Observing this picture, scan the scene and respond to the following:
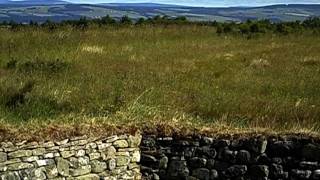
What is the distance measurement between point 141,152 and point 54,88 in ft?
7.23

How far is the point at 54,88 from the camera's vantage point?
941 centimetres

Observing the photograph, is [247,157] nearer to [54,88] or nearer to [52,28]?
[54,88]

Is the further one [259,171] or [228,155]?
[228,155]

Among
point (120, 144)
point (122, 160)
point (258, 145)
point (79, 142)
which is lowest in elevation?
point (122, 160)

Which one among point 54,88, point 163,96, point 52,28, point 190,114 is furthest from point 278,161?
point 52,28

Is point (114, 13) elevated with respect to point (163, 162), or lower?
lower

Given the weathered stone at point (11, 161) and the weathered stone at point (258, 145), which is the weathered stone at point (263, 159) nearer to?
the weathered stone at point (258, 145)

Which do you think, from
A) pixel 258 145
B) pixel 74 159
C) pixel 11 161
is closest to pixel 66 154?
pixel 74 159

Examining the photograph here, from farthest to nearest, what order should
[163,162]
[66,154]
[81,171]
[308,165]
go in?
1. [163,162]
2. [81,171]
3. [66,154]
4. [308,165]

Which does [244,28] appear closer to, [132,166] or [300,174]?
[132,166]

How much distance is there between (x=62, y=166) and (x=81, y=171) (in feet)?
0.92

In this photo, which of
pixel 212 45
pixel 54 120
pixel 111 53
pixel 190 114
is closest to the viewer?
pixel 54 120

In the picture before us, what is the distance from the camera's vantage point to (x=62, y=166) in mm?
7387

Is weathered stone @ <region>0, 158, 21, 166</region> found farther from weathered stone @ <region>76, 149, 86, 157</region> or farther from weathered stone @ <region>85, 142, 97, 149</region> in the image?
weathered stone @ <region>85, 142, 97, 149</region>
